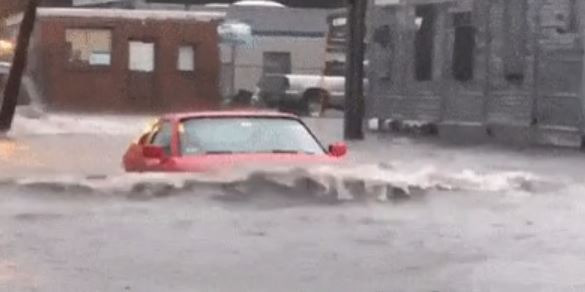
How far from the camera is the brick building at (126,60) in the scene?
180 ft

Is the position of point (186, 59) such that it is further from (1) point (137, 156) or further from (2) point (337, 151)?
(2) point (337, 151)

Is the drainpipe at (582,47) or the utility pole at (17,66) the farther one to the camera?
the utility pole at (17,66)

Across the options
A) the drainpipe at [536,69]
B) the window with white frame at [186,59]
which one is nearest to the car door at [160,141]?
the drainpipe at [536,69]

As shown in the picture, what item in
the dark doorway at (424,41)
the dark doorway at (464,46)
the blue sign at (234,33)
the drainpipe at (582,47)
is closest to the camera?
the drainpipe at (582,47)

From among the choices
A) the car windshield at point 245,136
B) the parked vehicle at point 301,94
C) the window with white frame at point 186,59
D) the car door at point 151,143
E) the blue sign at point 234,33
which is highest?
the car windshield at point 245,136

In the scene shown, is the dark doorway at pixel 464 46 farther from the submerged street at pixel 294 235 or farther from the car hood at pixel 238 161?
the car hood at pixel 238 161

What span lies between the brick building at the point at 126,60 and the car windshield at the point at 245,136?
37693 millimetres

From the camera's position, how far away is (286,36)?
63531 mm

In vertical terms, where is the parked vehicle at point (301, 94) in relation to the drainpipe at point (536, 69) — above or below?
below

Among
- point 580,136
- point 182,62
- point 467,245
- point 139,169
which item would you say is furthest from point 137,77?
point 467,245

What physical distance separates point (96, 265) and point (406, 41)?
24138 millimetres

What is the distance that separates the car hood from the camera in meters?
16.2

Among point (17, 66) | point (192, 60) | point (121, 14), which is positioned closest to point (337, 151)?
point (17, 66)

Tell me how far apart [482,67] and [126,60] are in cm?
2485
